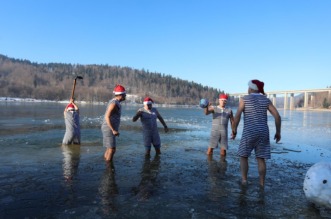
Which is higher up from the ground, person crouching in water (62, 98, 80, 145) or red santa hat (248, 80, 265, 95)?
red santa hat (248, 80, 265, 95)

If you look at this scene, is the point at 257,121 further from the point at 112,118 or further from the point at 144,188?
the point at 112,118

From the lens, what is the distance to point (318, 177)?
5.24 m

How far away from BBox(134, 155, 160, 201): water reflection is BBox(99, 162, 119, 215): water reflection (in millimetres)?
472

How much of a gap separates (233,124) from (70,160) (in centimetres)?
515

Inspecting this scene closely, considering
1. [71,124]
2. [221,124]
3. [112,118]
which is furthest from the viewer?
[71,124]

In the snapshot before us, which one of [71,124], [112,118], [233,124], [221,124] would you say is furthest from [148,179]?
[71,124]

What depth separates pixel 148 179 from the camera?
6.98 meters

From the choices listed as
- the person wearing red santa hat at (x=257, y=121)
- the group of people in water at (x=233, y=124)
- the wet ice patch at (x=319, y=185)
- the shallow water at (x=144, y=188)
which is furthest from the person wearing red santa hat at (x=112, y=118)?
the wet ice patch at (x=319, y=185)

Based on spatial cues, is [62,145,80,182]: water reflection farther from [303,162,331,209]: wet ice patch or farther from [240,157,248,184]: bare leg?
[303,162,331,209]: wet ice patch

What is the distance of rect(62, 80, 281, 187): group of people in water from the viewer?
20.3 ft

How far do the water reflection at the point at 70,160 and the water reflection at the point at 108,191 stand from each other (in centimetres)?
81

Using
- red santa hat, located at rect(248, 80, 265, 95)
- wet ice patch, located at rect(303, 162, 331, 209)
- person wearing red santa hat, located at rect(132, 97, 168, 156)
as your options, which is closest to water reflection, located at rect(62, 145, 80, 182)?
person wearing red santa hat, located at rect(132, 97, 168, 156)

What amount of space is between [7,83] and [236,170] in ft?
703

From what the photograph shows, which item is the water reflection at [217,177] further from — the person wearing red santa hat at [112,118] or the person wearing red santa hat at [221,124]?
the person wearing red santa hat at [112,118]
